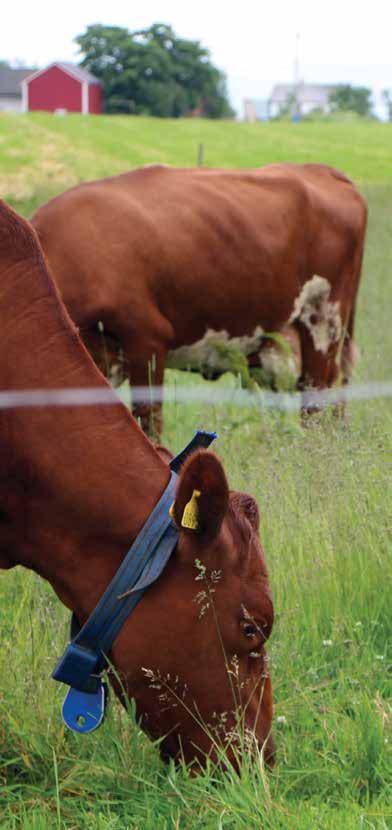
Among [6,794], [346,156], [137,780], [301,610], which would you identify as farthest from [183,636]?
[346,156]

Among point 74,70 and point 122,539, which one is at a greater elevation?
point 74,70

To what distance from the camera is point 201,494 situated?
8.71 ft

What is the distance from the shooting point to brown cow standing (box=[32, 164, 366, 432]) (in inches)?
Answer: 265

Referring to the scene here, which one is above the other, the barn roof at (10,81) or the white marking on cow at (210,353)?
the barn roof at (10,81)

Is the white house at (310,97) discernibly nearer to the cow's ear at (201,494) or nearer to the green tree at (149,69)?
the green tree at (149,69)

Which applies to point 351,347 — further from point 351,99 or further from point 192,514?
point 351,99

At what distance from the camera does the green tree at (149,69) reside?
50281 millimetres

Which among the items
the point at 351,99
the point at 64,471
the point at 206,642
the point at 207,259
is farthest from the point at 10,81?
the point at 206,642

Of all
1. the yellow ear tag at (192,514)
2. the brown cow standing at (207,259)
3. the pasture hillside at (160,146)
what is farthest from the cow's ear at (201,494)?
the pasture hillside at (160,146)

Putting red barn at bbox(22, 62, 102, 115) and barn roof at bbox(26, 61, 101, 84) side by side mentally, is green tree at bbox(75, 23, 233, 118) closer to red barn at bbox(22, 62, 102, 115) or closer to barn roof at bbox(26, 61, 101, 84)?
red barn at bbox(22, 62, 102, 115)

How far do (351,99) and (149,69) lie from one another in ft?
103

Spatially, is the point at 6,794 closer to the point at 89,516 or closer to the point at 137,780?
the point at 137,780

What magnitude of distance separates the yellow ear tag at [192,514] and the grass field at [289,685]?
560mm

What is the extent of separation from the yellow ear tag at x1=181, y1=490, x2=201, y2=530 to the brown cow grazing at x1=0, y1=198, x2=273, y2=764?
0.03 m
